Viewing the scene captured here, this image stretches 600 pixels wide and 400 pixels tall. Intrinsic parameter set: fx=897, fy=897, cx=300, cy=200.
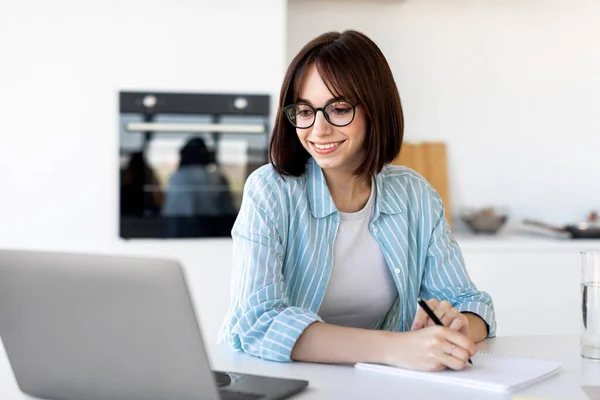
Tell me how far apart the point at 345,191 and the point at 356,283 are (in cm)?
22

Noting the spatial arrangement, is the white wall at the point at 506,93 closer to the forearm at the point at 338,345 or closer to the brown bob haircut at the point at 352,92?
the brown bob haircut at the point at 352,92

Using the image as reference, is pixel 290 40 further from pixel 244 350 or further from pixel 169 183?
pixel 244 350

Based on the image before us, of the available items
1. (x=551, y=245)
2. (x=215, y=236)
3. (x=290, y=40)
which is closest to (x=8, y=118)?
(x=215, y=236)

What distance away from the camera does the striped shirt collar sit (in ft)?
6.41

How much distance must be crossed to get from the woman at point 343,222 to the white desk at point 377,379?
0.11 m

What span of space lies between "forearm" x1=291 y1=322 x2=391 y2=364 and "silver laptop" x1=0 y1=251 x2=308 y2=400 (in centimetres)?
25

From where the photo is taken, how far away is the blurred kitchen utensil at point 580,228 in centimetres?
390

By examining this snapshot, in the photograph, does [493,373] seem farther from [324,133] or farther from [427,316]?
[324,133]

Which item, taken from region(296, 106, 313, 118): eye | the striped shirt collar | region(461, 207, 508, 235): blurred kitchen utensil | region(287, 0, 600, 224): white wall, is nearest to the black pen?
the striped shirt collar

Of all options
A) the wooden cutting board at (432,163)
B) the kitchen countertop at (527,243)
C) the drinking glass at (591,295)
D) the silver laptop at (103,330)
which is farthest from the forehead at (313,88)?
the wooden cutting board at (432,163)

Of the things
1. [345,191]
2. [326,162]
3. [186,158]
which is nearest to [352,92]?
[326,162]

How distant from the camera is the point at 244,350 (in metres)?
1.70

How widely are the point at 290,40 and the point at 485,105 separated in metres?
0.97

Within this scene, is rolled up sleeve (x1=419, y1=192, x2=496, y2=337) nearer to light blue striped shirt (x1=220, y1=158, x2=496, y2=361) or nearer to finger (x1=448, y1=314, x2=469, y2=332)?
light blue striped shirt (x1=220, y1=158, x2=496, y2=361)
